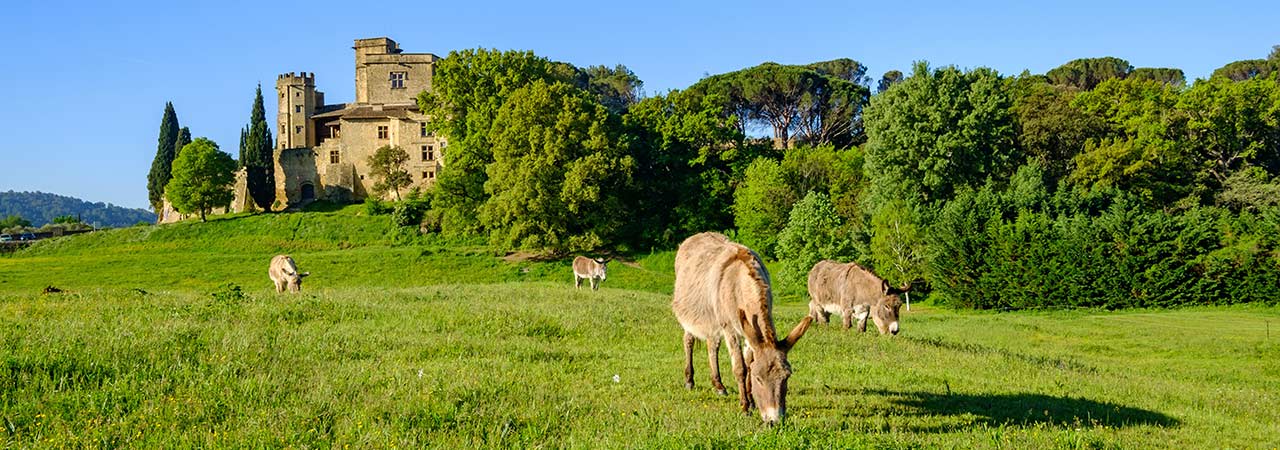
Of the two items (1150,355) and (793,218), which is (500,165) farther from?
(1150,355)

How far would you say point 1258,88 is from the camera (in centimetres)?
6134

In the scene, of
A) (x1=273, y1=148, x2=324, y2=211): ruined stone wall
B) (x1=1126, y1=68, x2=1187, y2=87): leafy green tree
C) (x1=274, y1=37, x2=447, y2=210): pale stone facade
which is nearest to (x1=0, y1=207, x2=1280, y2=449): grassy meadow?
(x1=274, y1=37, x2=447, y2=210): pale stone facade

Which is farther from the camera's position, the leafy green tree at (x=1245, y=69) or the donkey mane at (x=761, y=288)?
the leafy green tree at (x=1245, y=69)

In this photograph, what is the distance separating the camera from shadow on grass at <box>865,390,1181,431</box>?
1227cm

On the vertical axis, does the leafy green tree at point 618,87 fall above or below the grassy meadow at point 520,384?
above

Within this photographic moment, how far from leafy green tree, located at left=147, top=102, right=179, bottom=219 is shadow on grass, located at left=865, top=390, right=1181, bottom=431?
349ft

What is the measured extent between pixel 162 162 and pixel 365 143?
2859 cm

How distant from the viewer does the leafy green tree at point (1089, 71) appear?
96375 mm

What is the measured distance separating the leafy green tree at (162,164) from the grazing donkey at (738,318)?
10453 cm

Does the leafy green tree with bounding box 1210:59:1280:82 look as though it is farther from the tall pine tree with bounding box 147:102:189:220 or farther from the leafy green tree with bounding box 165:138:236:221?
the tall pine tree with bounding box 147:102:189:220

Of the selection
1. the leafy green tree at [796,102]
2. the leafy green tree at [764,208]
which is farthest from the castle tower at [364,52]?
the leafy green tree at [764,208]

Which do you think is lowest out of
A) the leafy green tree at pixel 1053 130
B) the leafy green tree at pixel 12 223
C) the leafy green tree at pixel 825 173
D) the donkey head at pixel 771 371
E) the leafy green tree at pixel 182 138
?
the donkey head at pixel 771 371

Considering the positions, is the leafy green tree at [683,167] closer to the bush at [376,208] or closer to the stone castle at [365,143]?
the bush at [376,208]

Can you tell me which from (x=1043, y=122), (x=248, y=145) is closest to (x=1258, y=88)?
(x=1043, y=122)
